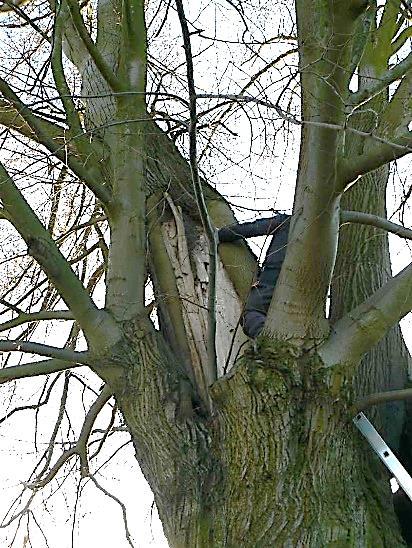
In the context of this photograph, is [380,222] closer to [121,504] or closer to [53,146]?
[53,146]

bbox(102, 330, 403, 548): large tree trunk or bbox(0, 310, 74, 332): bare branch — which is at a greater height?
bbox(0, 310, 74, 332): bare branch

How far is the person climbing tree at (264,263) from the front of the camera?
374 cm

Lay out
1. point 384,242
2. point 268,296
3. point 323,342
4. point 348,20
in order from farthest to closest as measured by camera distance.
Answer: point 384,242 → point 268,296 → point 323,342 → point 348,20

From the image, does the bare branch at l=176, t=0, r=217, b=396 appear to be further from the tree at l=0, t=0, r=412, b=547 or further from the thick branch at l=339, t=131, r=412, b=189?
the thick branch at l=339, t=131, r=412, b=189

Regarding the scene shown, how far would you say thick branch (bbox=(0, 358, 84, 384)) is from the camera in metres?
3.59

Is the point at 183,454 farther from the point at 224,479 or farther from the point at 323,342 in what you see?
the point at 323,342

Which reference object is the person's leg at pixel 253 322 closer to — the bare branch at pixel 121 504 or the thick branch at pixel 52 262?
the thick branch at pixel 52 262

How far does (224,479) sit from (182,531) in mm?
280

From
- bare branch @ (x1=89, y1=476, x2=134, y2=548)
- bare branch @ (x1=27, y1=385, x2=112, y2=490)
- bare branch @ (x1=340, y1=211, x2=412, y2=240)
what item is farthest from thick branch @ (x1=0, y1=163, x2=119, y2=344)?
bare branch @ (x1=89, y1=476, x2=134, y2=548)

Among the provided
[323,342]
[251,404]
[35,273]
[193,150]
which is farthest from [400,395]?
[35,273]

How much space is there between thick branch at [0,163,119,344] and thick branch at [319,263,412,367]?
3.34 ft

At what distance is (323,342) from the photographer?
3404 millimetres

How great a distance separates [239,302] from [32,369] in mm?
1146

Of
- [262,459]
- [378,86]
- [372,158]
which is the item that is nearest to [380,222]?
[372,158]
